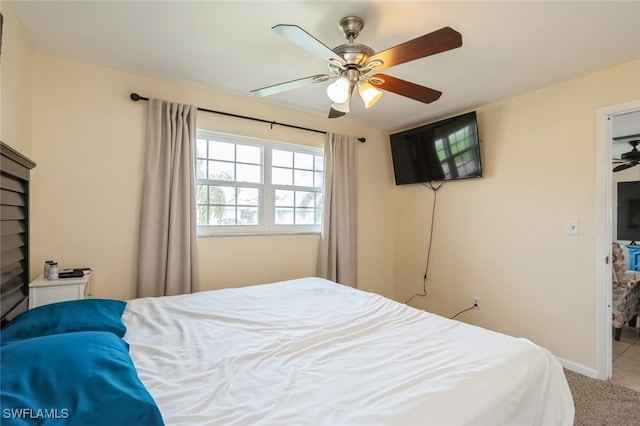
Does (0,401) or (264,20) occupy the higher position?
(264,20)

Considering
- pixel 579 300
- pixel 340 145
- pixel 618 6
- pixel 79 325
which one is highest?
pixel 618 6

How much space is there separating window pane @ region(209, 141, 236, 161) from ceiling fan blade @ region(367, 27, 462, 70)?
5.77 feet

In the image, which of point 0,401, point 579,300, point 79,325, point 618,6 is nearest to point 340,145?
point 618,6

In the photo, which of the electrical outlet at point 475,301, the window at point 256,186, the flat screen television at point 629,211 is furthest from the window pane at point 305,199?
the flat screen television at point 629,211

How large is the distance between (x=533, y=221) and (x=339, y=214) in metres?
1.83

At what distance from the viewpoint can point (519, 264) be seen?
2.80 metres

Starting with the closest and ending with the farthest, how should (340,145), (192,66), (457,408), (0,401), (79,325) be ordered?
1. (0,401)
2. (457,408)
3. (79,325)
4. (192,66)
5. (340,145)

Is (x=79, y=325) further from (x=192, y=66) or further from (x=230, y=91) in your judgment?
(x=230, y=91)

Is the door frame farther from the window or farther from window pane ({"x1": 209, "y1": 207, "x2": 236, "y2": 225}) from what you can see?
window pane ({"x1": 209, "y1": 207, "x2": 236, "y2": 225})

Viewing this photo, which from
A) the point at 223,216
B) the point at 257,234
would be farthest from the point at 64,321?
the point at 257,234

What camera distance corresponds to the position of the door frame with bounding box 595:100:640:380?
7.56 ft

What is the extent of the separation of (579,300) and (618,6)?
205cm

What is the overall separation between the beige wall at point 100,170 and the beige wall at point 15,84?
0.13 meters

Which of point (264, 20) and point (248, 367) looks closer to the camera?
point (248, 367)
